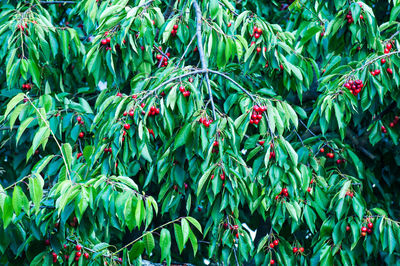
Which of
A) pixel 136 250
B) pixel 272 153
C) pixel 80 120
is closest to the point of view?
pixel 136 250

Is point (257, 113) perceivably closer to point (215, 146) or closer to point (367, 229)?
point (215, 146)

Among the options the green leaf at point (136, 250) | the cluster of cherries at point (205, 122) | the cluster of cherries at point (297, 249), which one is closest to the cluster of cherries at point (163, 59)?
the cluster of cherries at point (205, 122)

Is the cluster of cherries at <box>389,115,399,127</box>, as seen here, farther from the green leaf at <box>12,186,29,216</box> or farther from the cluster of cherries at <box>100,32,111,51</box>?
the green leaf at <box>12,186,29,216</box>

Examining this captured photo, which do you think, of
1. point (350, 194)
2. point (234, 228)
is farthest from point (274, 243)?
point (234, 228)

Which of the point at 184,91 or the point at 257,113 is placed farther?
the point at 257,113

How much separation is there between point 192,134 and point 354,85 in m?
1.18

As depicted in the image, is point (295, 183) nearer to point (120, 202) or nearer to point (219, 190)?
point (219, 190)

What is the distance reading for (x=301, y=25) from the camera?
4.36 m

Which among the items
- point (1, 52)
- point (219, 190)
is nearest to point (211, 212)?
point (219, 190)

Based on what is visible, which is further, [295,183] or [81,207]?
[295,183]

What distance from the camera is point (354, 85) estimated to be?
390cm

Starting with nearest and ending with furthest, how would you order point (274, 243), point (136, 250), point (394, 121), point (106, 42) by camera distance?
point (136, 250), point (106, 42), point (274, 243), point (394, 121)

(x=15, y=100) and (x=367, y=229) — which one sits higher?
(x=15, y=100)

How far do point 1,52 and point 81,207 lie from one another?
1816 mm
